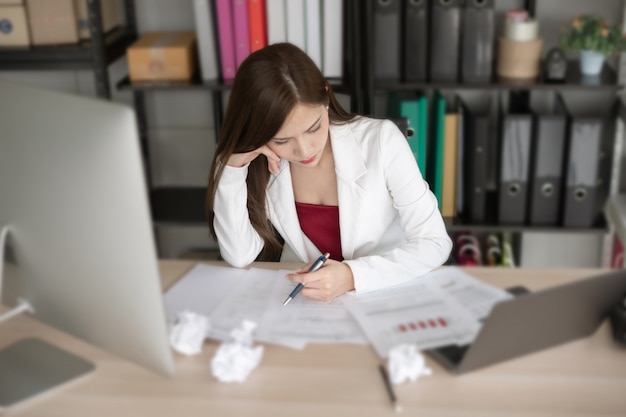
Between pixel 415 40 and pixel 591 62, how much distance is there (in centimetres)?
56

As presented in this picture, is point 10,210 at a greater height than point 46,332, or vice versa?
point 10,210

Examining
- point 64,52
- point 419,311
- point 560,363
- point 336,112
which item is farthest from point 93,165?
point 64,52

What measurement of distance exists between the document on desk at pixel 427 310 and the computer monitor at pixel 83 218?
1.21 feet

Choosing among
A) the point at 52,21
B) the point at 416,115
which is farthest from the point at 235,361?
the point at 52,21

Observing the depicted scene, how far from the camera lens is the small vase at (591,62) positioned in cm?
248

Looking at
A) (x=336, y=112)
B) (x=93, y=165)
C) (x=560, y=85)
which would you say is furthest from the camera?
(x=560, y=85)

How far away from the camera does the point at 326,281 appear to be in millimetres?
1390

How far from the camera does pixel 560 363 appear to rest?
1.18m

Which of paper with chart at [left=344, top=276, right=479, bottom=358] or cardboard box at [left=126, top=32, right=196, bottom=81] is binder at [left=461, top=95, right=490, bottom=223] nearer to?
cardboard box at [left=126, top=32, right=196, bottom=81]

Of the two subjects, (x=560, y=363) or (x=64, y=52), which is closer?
(x=560, y=363)

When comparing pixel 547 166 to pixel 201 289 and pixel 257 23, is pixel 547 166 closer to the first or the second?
pixel 257 23

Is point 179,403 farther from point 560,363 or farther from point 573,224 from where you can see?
point 573,224

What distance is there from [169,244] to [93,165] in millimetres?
2231

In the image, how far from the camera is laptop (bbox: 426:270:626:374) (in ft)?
3.59
